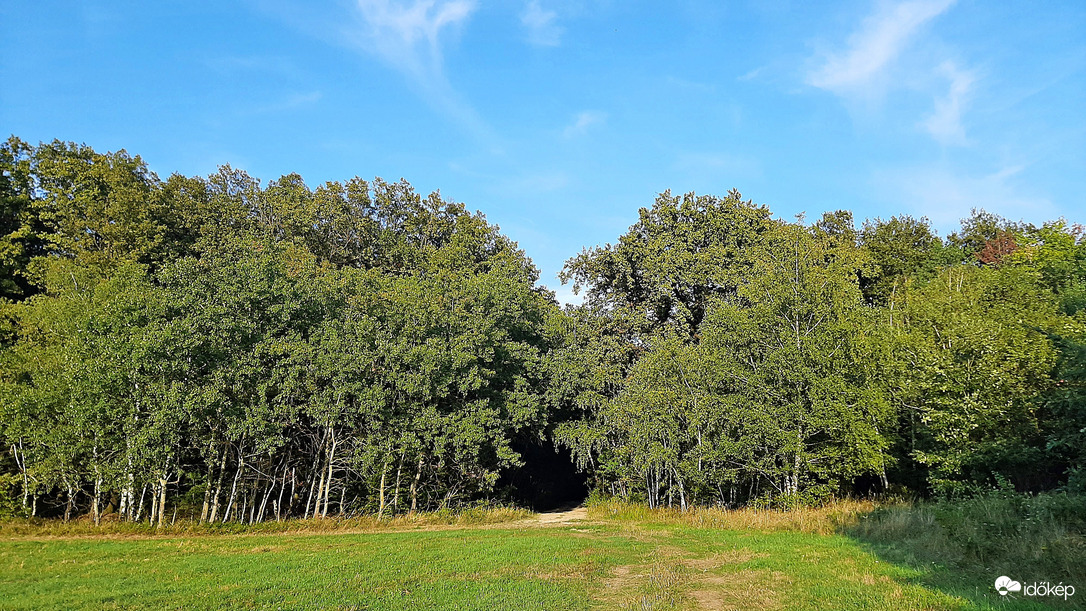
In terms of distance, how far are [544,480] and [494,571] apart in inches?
1083

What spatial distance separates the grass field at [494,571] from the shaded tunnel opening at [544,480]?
1424 centimetres

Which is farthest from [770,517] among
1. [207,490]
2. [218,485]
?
[207,490]

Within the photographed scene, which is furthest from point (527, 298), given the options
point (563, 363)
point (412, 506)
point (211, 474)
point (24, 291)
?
point (24, 291)

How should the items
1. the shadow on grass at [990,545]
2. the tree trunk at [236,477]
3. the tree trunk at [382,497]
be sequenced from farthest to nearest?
1. the tree trunk at [382,497]
2. the tree trunk at [236,477]
3. the shadow on grass at [990,545]

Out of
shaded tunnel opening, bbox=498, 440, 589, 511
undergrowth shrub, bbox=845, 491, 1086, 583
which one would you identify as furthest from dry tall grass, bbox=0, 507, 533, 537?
undergrowth shrub, bbox=845, 491, 1086, 583

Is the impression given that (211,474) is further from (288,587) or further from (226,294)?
(288,587)

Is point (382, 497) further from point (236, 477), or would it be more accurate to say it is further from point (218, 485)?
point (218, 485)

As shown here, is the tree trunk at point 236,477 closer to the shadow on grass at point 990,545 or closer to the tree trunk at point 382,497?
the tree trunk at point 382,497

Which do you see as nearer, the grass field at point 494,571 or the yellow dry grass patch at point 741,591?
the yellow dry grass patch at point 741,591

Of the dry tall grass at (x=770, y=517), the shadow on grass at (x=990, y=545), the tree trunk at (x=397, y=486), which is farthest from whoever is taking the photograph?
the tree trunk at (x=397, y=486)

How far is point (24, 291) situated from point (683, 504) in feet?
118

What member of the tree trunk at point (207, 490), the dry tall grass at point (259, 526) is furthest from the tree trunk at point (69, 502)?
the tree trunk at point (207, 490)

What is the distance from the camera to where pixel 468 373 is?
2566 cm

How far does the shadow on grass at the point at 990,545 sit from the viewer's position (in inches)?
322
